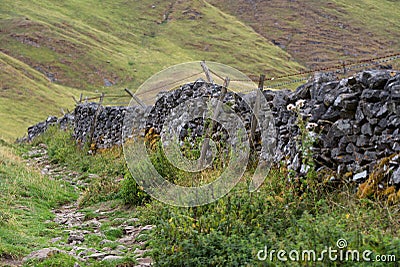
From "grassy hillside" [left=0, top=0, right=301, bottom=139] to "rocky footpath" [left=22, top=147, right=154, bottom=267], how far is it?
3610cm

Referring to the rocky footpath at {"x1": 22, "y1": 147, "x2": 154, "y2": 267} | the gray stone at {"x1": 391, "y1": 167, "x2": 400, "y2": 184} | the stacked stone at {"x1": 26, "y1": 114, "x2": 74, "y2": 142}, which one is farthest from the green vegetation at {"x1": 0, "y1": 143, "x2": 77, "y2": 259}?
the stacked stone at {"x1": 26, "y1": 114, "x2": 74, "y2": 142}

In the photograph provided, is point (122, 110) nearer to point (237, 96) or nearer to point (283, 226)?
point (237, 96)

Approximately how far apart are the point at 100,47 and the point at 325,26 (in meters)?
86.7

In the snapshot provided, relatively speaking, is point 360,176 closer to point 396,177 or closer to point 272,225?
point 396,177

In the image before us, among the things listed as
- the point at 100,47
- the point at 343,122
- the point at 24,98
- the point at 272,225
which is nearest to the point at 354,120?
the point at 343,122

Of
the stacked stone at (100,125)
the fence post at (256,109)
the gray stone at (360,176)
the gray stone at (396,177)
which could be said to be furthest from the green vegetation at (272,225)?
the stacked stone at (100,125)

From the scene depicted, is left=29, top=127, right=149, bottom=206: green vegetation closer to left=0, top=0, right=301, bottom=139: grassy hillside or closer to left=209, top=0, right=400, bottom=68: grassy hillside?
left=0, top=0, right=301, bottom=139: grassy hillside

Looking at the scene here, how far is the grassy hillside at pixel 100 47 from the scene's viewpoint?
65.3m

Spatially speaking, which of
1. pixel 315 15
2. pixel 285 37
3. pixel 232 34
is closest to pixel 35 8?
pixel 232 34

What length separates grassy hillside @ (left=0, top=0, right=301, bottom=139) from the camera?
214 feet

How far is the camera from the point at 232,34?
448 feet

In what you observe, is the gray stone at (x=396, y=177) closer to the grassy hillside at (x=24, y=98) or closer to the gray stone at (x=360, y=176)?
the gray stone at (x=360, y=176)

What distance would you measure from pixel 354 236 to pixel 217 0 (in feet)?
601

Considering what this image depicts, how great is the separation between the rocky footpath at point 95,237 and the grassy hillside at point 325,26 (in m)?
121
